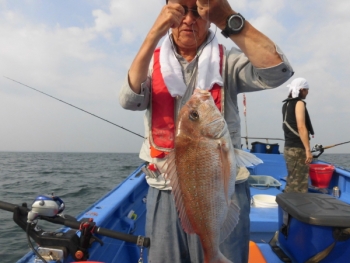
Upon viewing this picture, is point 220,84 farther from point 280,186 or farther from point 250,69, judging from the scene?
point 280,186

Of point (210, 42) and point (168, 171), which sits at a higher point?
point (210, 42)

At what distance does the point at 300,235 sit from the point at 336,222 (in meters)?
0.42

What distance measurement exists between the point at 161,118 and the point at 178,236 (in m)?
0.87

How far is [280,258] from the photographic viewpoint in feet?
8.93

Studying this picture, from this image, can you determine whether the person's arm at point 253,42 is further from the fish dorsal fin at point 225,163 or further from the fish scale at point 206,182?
the fish dorsal fin at point 225,163

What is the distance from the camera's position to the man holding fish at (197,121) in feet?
5.41

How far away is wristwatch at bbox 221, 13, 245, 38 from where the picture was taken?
171 cm

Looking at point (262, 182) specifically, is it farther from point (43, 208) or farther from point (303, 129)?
point (43, 208)

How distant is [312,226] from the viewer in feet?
7.40

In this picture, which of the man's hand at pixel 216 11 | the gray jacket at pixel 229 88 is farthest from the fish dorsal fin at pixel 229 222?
the man's hand at pixel 216 11

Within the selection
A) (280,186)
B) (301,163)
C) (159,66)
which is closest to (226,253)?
(159,66)


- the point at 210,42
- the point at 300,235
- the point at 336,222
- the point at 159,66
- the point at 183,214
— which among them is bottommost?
the point at 300,235

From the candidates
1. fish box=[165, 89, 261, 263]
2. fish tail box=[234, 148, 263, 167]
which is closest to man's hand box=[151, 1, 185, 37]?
fish box=[165, 89, 261, 263]

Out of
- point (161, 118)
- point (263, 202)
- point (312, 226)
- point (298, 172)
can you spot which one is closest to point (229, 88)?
point (161, 118)
